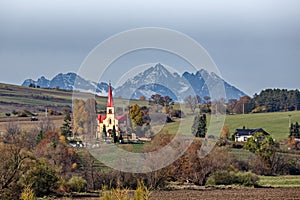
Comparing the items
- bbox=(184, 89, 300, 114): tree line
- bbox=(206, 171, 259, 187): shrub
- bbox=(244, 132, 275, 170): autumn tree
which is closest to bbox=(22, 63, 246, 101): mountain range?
bbox=(206, 171, 259, 187): shrub

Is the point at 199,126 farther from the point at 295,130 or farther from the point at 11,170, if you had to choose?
the point at 295,130

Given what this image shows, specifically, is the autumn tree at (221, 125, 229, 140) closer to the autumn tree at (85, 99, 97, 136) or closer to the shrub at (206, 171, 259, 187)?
the autumn tree at (85, 99, 97, 136)

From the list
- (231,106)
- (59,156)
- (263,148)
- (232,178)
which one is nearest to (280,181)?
(232,178)

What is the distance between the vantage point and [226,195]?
48.9m

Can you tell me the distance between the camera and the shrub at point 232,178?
5938 cm

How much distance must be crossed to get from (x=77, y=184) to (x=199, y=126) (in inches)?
641

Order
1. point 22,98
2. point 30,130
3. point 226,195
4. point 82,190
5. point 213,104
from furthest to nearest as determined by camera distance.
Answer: point 22,98 < point 30,130 < point 213,104 < point 82,190 < point 226,195

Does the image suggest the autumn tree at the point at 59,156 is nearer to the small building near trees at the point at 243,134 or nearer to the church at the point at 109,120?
the church at the point at 109,120

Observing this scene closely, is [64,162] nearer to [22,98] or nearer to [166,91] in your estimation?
[166,91]

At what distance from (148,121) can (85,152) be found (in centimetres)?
732

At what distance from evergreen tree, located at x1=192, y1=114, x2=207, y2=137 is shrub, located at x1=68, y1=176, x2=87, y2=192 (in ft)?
44.1

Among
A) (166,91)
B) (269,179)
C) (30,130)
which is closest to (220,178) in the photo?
(269,179)

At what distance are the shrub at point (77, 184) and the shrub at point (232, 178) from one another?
12412 millimetres

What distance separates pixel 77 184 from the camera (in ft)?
178
